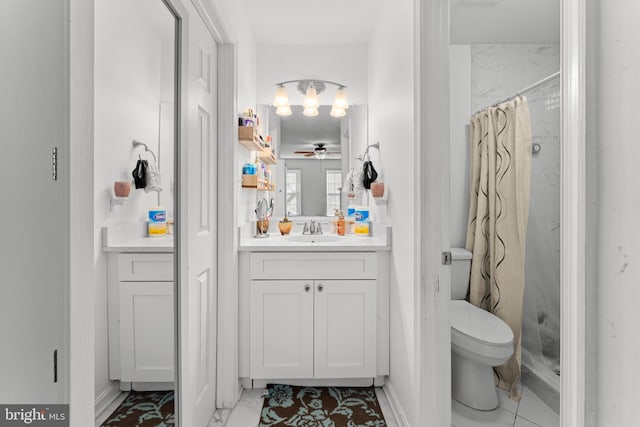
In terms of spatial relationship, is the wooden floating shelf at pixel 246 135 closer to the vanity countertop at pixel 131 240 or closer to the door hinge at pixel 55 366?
the vanity countertop at pixel 131 240

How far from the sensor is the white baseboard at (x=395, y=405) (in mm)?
1771

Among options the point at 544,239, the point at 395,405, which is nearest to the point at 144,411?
the point at 395,405

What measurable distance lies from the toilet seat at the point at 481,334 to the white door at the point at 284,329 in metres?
0.84

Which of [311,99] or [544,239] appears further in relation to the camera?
[311,99]

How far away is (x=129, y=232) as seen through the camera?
1.05 m

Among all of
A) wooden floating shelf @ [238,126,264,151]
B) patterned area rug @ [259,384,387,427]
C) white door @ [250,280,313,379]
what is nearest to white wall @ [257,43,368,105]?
wooden floating shelf @ [238,126,264,151]

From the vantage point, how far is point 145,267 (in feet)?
3.87

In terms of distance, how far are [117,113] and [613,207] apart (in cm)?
113

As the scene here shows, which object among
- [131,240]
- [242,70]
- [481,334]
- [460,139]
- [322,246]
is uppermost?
[242,70]

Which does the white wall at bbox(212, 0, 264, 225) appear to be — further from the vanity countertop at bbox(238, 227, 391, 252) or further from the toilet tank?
the toilet tank

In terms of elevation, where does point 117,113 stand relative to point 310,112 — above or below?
below

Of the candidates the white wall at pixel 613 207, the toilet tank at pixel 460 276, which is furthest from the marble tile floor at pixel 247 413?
the white wall at pixel 613 207

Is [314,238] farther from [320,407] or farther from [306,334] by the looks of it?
[320,407]

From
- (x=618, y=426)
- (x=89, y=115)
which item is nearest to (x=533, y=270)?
(x=618, y=426)
